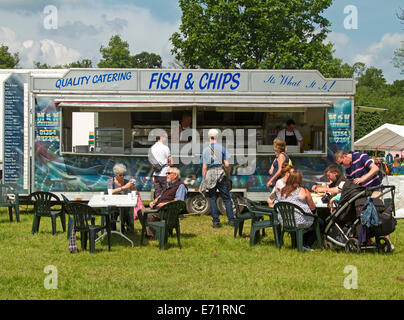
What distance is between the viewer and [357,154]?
786 centimetres

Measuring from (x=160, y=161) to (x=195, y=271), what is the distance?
13.0 ft

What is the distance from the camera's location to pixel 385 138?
23.0 m

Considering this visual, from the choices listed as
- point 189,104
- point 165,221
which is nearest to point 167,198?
point 165,221

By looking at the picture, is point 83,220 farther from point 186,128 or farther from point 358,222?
point 186,128

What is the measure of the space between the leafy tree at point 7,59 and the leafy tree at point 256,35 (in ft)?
137

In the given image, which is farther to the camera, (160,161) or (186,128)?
(186,128)

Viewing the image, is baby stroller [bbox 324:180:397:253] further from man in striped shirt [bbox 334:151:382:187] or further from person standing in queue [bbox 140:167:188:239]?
person standing in queue [bbox 140:167:188:239]

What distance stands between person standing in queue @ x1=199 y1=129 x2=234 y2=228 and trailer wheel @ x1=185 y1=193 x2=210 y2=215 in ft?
5.31

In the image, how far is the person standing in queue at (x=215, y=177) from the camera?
9656mm

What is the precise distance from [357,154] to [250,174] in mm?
3573

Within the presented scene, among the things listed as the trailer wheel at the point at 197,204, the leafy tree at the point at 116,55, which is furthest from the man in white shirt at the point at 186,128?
the leafy tree at the point at 116,55

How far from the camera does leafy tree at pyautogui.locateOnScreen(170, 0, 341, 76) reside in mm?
27688

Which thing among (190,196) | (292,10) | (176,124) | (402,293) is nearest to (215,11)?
(292,10)

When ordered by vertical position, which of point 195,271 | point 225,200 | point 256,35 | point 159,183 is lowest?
point 195,271
